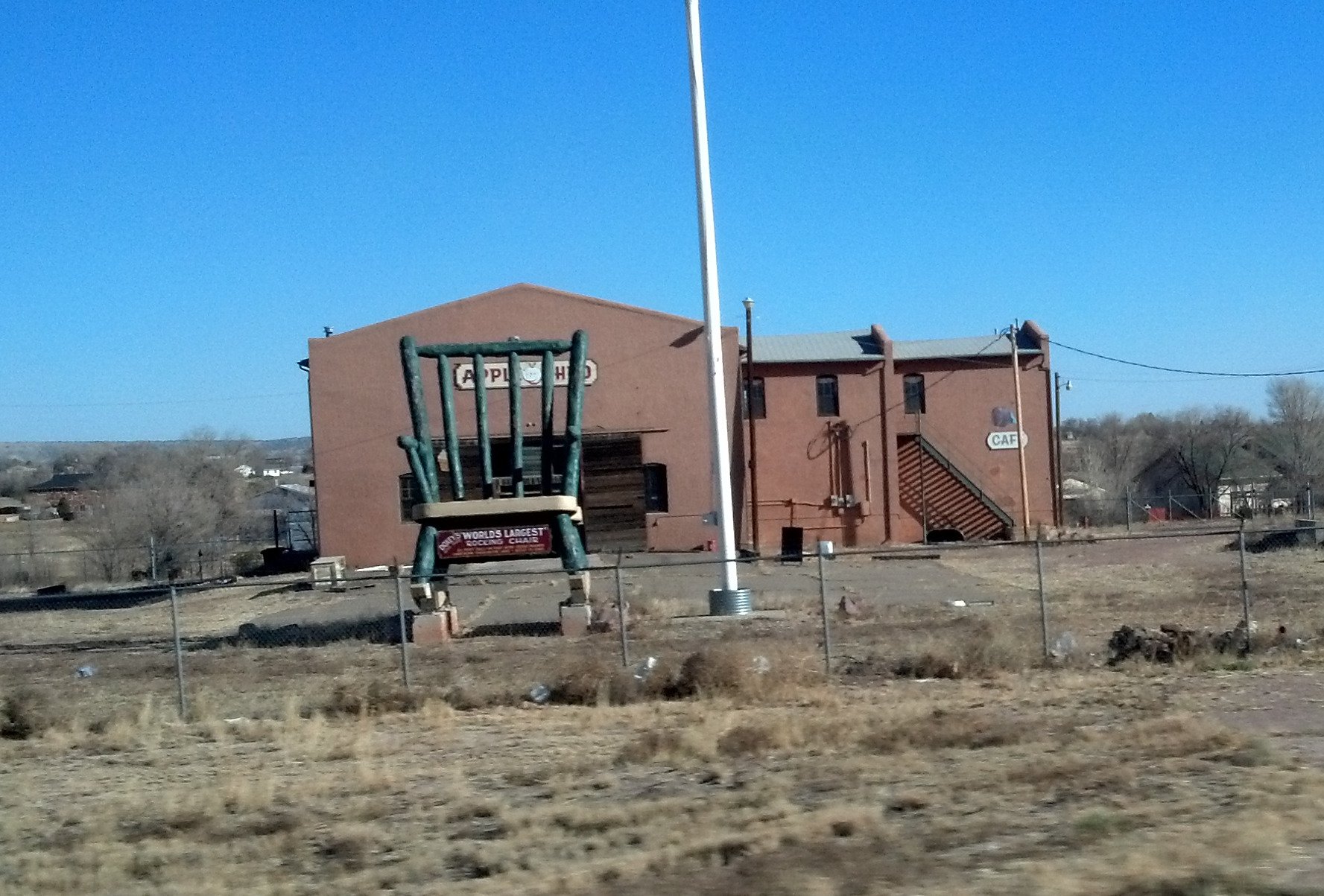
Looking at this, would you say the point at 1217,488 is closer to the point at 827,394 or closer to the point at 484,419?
the point at 827,394

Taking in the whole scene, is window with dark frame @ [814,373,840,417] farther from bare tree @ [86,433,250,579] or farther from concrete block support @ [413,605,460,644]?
concrete block support @ [413,605,460,644]

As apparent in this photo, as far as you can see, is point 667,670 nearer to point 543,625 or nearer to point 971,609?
point 543,625

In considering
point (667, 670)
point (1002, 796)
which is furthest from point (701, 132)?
point (1002, 796)

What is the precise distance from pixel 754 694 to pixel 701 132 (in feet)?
35.8

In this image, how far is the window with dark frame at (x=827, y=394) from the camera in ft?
144

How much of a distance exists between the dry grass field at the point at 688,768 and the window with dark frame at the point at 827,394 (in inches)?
927

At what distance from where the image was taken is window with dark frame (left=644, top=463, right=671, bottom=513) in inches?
1580

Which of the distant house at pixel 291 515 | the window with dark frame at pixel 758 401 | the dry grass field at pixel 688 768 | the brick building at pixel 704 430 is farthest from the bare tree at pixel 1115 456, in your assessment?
the dry grass field at pixel 688 768

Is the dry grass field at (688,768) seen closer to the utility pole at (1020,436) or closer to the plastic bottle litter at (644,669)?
the plastic bottle litter at (644,669)

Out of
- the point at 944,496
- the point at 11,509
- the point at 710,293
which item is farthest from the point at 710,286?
the point at 11,509

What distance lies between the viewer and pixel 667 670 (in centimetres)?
1528

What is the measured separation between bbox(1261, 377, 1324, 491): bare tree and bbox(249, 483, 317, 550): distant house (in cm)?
4614

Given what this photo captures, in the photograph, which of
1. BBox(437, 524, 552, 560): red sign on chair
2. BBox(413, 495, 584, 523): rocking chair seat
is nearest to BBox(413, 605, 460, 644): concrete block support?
BBox(437, 524, 552, 560): red sign on chair

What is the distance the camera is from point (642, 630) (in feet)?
67.2
